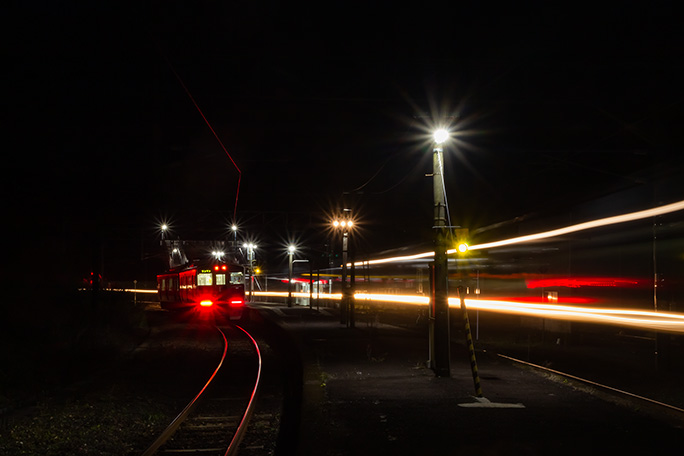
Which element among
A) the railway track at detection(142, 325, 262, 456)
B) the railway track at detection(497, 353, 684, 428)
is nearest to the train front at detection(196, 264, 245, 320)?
the railway track at detection(142, 325, 262, 456)

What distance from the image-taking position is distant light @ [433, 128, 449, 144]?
41.4 ft

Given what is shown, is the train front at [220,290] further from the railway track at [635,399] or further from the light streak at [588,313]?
the railway track at [635,399]

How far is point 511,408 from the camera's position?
10.0 meters

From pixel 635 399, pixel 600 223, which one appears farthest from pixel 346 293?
pixel 635 399

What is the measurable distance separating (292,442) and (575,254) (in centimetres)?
1258

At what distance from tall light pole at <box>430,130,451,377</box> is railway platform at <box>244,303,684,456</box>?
19.5 inches

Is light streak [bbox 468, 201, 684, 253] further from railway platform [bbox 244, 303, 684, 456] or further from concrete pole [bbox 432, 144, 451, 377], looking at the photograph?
concrete pole [bbox 432, 144, 451, 377]

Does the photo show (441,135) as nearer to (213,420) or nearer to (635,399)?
(635,399)

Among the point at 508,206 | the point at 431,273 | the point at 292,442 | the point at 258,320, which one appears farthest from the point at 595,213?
the point at 258,320

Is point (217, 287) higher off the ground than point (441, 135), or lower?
lower

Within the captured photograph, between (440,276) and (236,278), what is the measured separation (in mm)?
24101

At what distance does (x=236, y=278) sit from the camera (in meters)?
35.8

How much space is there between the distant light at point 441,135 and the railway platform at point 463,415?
4.95m

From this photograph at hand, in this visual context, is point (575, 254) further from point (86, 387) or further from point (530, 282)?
point (86, 387)
